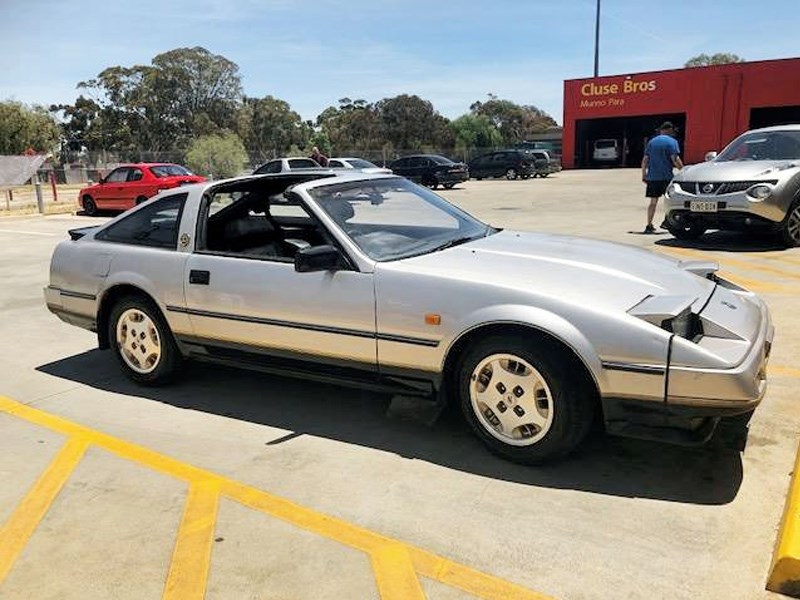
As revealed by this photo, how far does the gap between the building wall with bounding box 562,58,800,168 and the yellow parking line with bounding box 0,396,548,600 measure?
42.1 metres

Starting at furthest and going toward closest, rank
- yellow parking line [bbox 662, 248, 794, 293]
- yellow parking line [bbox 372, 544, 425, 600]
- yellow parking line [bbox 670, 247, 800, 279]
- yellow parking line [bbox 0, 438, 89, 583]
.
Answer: yellow parking line [bbox 670, 247, 800, 279], yellow parking line [bbox 662, 248, 794, 293], yellow parking line [bbox 0, 438, 89, 583], yellow parking line [bbox 372, 544, 425, 600]

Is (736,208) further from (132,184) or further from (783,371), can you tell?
(132,184)

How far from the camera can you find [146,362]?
15.9ft

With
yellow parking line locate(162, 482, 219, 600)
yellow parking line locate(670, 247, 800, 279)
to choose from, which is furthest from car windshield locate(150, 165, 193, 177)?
yellow parking line locate(162, 482, 219, 600)

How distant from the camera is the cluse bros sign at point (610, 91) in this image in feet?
143

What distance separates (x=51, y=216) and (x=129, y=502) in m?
20.1

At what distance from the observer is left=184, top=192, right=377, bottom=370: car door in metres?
3.80

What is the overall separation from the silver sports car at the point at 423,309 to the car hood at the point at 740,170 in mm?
5679

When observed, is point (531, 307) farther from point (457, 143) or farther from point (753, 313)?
point (457, 143)

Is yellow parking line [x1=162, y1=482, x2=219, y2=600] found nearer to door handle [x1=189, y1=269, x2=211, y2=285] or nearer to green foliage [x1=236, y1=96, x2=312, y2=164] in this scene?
door handle [x1=189, y1=269, x2=211, y2=285]

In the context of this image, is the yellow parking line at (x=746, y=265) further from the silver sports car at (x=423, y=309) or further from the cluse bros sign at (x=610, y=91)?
the cluse bros sign at (x=610, y=91)

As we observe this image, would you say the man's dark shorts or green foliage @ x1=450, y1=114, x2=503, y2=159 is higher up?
green foliage @ x1=450, y1=114, x2=503, y2=159

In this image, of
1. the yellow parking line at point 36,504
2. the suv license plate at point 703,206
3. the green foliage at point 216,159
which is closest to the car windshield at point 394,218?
the yellow parking line at point 36,504


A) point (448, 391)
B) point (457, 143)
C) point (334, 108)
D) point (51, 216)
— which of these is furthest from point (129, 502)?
point (334, 108)
